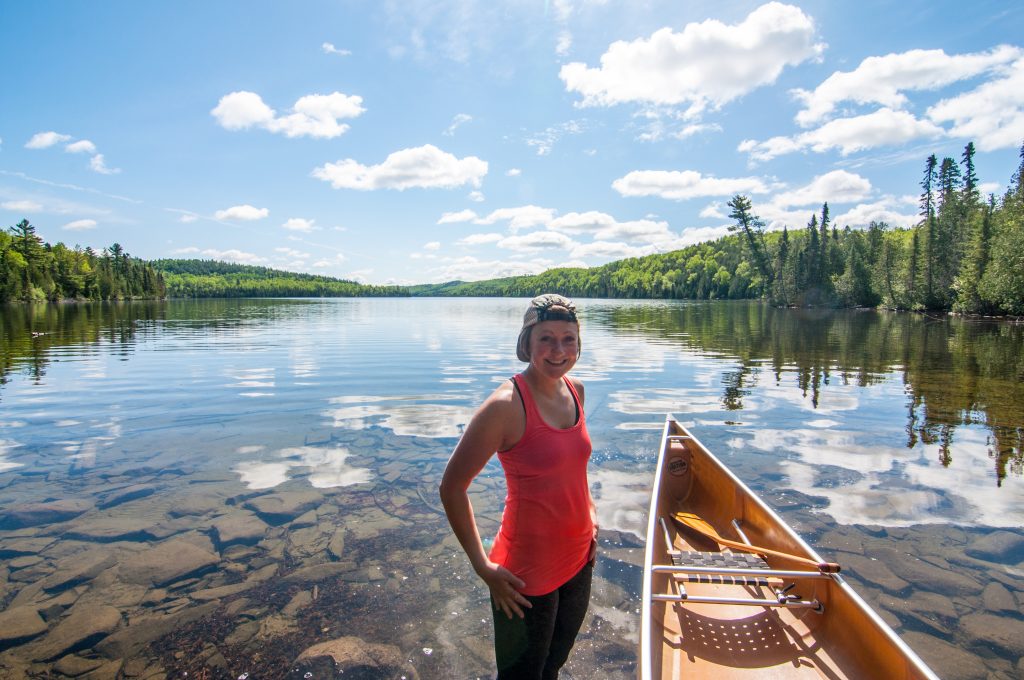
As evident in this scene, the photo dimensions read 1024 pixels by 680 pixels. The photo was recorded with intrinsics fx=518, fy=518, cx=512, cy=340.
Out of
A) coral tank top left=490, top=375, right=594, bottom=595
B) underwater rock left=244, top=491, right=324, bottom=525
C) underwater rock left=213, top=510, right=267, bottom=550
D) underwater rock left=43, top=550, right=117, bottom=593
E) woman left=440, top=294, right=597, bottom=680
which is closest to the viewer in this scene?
woman left=440, top=294, right=597, bottom=680

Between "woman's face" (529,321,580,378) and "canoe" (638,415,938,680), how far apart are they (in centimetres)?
229

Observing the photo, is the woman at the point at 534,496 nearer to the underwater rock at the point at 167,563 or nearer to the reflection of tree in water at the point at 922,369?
the underwater rock at the point at 167,563

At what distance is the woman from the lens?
8.91 ft

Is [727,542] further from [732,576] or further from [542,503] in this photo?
[542,503]

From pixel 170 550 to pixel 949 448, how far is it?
15.2 meters

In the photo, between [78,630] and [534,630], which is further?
[78,630]

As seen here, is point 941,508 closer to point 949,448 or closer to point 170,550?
point 949,448

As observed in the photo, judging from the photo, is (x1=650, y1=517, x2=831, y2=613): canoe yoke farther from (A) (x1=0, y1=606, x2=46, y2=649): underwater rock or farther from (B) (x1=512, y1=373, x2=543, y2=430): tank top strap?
(A) (x1=0, y1=606, x2=46, y2=649): underwater rock

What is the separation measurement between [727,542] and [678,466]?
2.55m

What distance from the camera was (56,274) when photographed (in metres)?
119

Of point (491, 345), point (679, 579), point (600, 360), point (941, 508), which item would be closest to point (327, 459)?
point (679, 579)

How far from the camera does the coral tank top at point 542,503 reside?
2816 millimetres

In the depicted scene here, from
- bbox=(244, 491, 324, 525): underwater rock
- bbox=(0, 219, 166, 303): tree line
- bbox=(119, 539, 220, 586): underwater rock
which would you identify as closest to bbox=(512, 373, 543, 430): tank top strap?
bbox=(119, 539, 220, 586): underwater rock

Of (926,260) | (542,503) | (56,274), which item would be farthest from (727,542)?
(56,274)
